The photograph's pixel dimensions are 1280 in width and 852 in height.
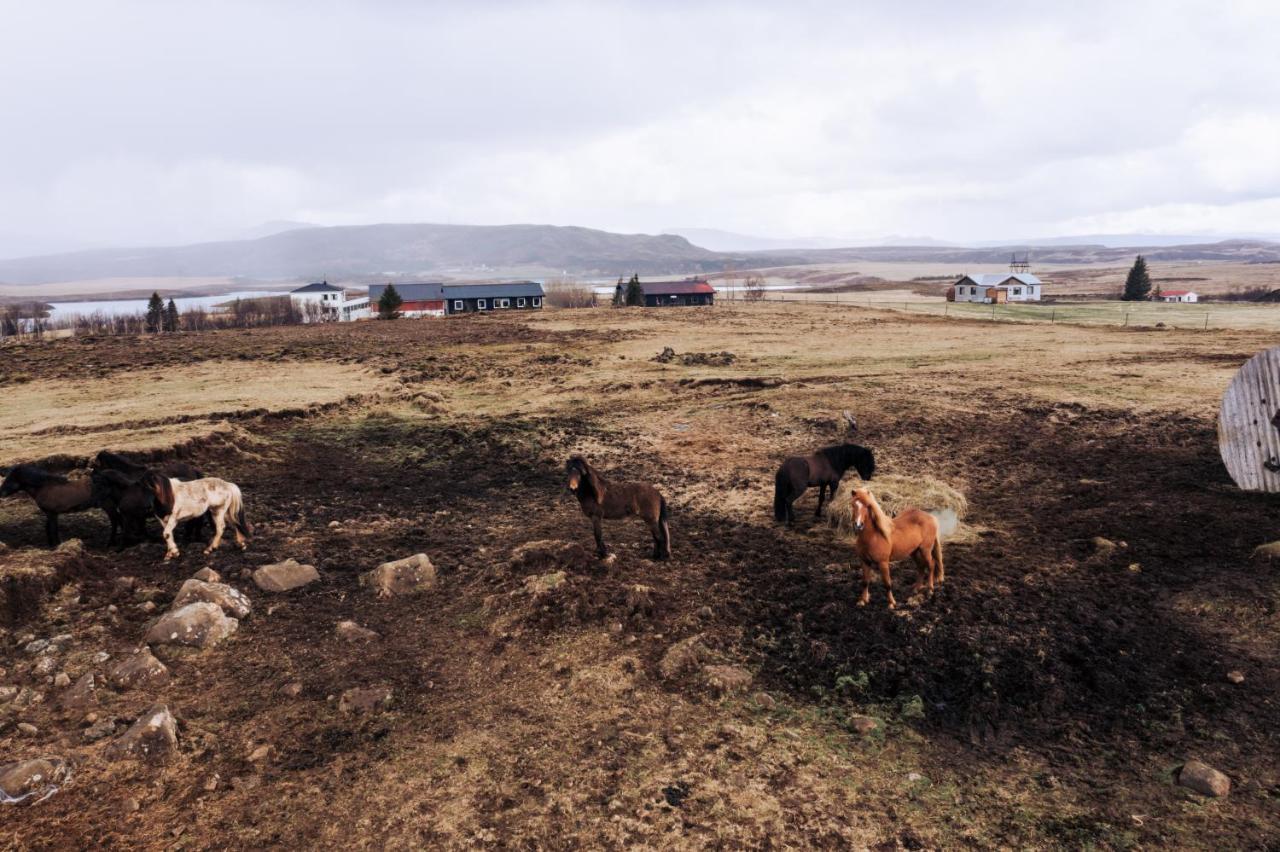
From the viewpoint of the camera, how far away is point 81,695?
22.2ft

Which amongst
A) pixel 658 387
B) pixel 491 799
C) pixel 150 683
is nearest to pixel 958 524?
pixel 491 799

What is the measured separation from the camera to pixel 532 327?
5150 centimetres

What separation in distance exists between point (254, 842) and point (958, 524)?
34.9 ft

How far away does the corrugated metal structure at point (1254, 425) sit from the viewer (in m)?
11.6

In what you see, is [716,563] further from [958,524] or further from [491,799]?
[491,799]

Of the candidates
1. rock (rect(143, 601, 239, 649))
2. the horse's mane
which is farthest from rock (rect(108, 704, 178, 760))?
the horse's mane

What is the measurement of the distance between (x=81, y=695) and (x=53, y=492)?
5.14 m

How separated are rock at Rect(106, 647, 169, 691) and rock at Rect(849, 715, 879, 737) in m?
7.25

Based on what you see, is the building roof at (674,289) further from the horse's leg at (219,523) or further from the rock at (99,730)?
the rock at (99,730)

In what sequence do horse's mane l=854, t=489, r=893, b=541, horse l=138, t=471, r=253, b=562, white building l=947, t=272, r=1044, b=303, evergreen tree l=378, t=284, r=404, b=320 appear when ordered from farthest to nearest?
white building l=947, t=272, r=1044, b=303 < evergreen tree l=378, t=284, r=404, b=320 < horse l=138, t=471, r=253, b=562 < horse's mane l=854, t=489, r=893, b=541

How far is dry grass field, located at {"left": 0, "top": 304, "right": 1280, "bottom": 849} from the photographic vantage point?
5387 millimetres

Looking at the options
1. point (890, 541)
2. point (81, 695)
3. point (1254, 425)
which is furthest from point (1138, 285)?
point (81, 695)

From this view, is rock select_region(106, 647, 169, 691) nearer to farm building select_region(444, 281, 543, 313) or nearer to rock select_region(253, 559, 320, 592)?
rock select_region(253, 559, 320, 592)

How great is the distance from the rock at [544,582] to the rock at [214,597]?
3606 mm
